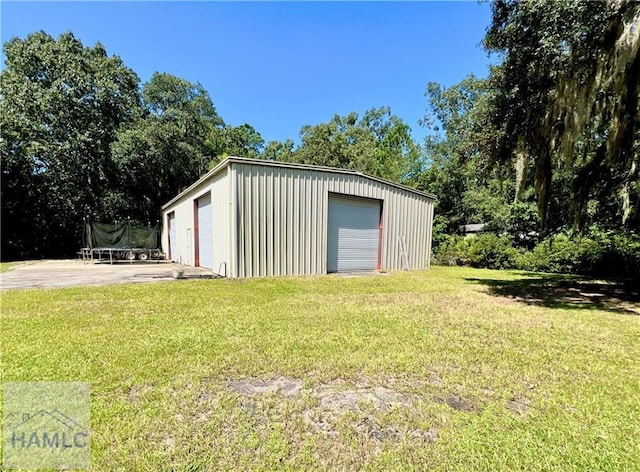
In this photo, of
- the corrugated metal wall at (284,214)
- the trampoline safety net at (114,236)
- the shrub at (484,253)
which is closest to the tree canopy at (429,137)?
the shrub at (484,253)

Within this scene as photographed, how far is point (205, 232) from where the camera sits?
11852 millimetres

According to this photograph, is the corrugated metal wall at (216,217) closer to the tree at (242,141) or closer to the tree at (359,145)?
the tree at (359,145)

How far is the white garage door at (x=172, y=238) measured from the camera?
668 inches

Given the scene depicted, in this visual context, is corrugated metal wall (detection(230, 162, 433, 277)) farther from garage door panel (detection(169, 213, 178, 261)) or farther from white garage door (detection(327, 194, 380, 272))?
garage door panel (detection(169, 213, 178, 261))

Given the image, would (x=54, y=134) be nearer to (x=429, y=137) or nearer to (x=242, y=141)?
(x=242, y=141)

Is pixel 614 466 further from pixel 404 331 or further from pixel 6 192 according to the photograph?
pixel 6 192

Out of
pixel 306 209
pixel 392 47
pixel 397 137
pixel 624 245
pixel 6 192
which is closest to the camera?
pixel 306 209

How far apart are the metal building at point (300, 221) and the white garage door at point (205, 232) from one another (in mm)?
35

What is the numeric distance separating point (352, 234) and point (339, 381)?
8.54 m

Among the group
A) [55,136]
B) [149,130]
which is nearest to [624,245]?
[149,130]

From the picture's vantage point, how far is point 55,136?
1778 cm

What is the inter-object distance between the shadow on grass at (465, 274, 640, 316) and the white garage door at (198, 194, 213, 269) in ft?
28.8

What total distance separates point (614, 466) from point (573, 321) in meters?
3.88

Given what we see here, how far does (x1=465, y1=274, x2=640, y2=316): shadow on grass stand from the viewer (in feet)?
20.1
